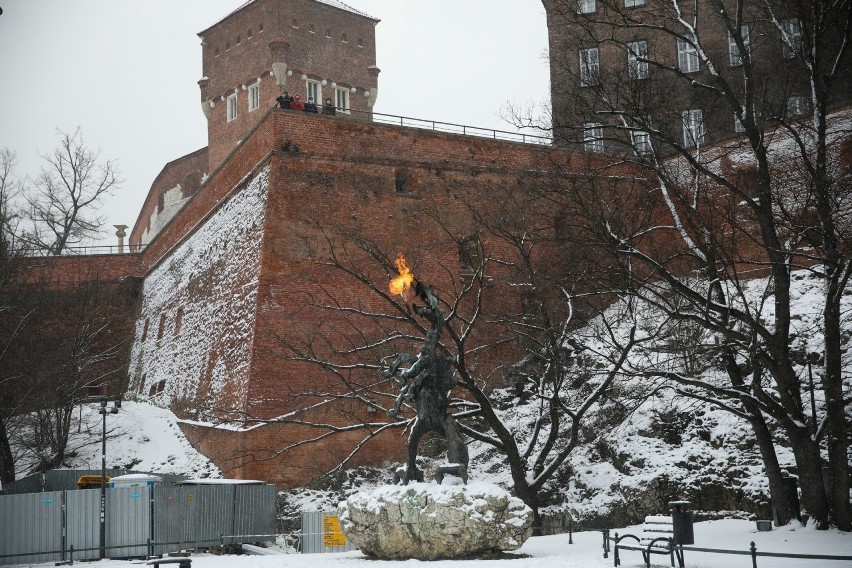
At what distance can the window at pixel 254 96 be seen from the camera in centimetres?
4462

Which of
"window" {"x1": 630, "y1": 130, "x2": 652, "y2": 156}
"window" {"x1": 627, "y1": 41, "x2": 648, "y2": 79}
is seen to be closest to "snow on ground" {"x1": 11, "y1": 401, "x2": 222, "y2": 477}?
"window" {"x1": 630, "y1": 130, "x2": 652, "y2": 156}

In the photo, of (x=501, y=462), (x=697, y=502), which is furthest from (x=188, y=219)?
(x=697, y=502)

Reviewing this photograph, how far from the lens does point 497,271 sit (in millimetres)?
30062

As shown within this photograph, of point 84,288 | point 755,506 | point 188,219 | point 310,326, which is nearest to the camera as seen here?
point 755,506

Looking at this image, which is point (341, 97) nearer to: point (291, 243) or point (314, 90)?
point (314, 90)

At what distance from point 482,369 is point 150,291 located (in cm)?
1628

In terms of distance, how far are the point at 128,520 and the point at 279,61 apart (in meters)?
28.7

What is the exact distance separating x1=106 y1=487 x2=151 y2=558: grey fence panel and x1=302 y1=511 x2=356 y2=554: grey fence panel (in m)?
3.30

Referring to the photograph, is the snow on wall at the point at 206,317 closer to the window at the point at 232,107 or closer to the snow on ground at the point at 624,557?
the snow on ground at the point at 624,557

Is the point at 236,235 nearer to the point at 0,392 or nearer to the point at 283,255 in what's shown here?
the point at 283,255

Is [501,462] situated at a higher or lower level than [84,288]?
lower

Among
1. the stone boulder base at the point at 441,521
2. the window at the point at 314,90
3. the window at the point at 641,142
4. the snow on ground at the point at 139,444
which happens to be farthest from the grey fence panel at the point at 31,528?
the window at the point at 314,90

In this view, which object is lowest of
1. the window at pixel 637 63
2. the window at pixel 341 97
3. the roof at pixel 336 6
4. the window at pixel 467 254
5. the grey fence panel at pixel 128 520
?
the grey fence panel at pixel 128 520

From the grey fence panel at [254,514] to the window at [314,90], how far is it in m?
26.8
